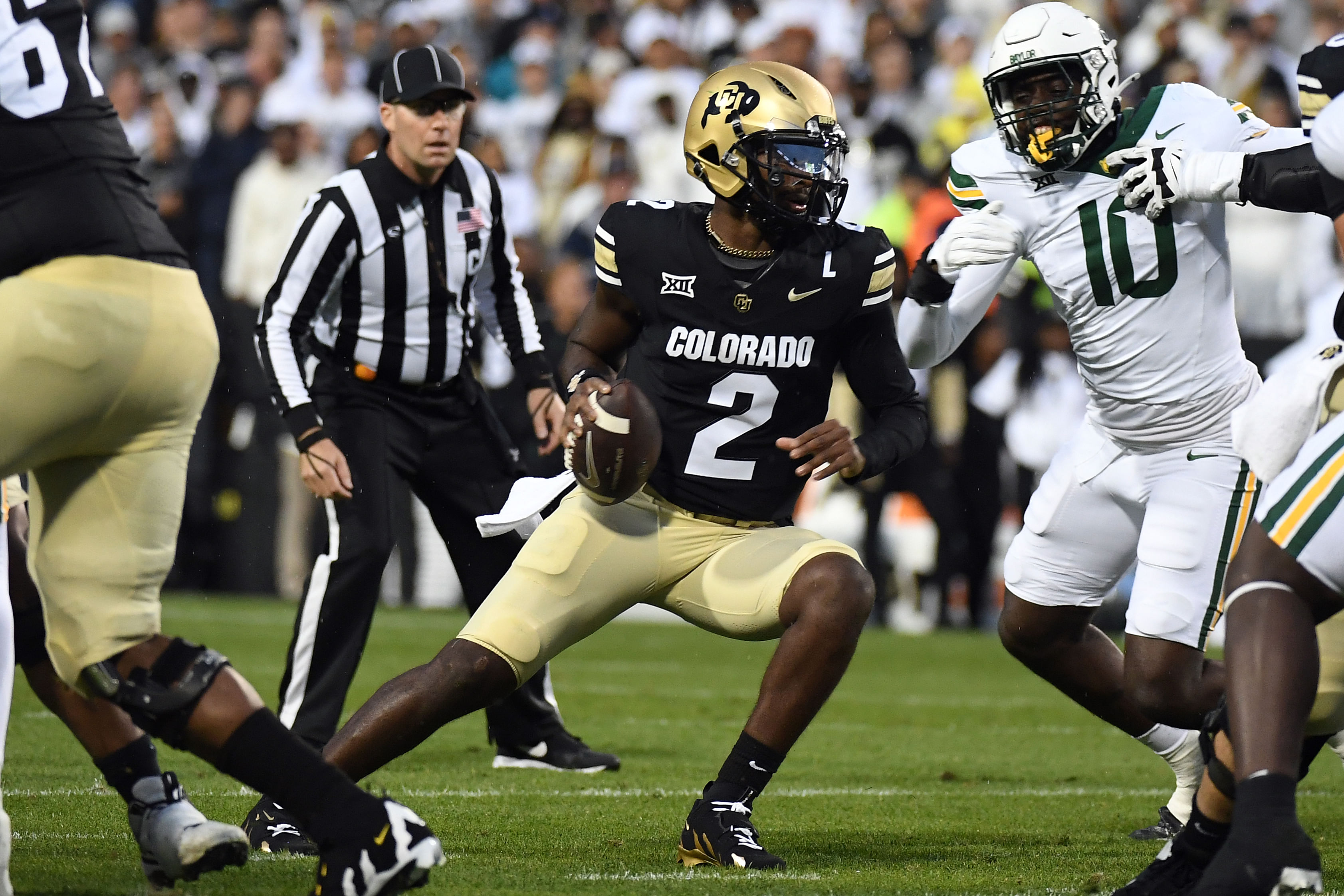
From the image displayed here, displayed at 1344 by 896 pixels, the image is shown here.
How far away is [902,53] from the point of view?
11.5 metres

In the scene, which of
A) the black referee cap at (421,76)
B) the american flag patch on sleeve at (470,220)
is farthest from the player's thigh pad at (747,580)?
the black referee cap at (421,76)

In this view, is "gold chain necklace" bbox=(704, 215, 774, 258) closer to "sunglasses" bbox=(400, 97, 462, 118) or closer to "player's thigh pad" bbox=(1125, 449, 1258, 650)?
"player's thigh pad" bbox=(1125, 449, 1258, 650)

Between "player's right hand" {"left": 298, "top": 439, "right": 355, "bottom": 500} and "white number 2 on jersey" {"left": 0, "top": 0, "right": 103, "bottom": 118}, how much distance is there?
2001 mm

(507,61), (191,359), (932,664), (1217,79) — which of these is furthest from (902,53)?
(191,359)

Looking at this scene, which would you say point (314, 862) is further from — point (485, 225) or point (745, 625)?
point (485, 225)

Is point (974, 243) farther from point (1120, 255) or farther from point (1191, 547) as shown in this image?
point (1191, 547)

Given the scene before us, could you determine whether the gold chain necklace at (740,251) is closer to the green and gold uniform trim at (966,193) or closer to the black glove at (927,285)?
the black glove at (927,285)

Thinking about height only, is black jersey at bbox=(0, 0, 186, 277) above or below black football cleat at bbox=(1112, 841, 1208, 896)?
above

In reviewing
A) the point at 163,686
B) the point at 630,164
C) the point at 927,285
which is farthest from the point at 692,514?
the point at 630,164

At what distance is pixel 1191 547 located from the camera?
13.7 ft

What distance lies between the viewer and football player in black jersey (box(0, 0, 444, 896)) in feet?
9.47

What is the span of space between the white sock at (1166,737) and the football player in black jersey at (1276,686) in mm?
1056

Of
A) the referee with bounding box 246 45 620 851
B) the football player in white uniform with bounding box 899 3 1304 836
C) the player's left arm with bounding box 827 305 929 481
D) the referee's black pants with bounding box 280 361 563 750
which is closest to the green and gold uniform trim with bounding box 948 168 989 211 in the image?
the football player in white uniform with bounding box 899 3 1304 836

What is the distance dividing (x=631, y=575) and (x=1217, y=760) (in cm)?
130
